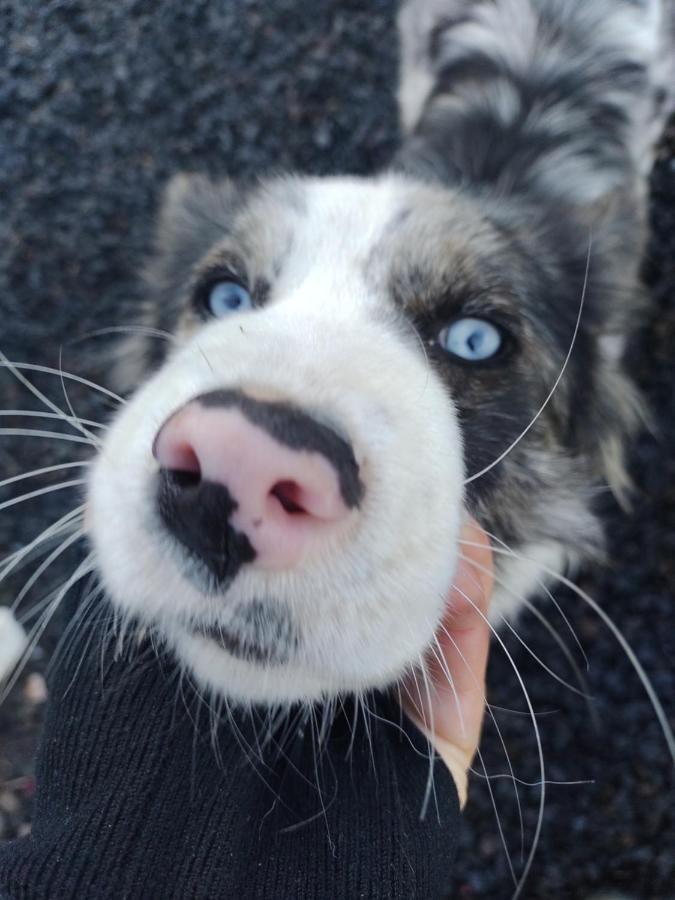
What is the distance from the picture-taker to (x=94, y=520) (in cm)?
118

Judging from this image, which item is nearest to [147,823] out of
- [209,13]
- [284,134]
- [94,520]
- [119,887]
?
[119,887]

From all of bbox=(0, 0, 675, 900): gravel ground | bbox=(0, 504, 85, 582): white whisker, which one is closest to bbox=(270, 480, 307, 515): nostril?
bbox=(0, 504, 85, 582): white whisker

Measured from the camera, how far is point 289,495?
0.93 metres

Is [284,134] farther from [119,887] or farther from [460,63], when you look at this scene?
[119,887]

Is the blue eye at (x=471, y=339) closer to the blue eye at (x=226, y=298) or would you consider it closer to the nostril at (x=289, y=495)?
the blue eye at (x=226, y=298)

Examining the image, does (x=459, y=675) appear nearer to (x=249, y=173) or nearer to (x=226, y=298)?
(x=226, y=298)

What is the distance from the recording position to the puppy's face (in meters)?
0.94

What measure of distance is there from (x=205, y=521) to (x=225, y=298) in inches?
35.1

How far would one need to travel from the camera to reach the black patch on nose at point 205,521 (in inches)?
36.5

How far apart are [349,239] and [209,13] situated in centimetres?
220

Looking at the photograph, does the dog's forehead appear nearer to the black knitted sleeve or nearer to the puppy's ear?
the puppy's ear

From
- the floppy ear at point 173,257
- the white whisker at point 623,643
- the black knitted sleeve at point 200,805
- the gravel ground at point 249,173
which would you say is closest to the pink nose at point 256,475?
the white whisker at point 623,643

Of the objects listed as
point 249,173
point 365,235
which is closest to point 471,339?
point 365,235

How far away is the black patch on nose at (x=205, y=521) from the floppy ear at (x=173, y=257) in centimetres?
106
